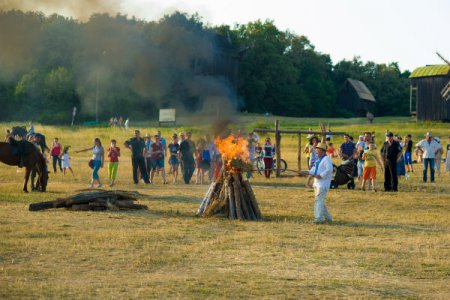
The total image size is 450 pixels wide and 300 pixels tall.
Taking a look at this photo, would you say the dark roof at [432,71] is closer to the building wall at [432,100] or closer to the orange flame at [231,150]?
the building wall at [432,100]

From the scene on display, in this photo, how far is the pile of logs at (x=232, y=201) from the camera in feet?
63.1

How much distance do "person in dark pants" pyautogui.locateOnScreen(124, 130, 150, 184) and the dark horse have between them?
471 centimetres

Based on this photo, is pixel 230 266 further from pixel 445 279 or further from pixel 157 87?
pixel 157 87

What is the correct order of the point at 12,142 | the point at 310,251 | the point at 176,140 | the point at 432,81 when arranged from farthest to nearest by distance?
1. the point at 432,81
2. the point at 176,140
3. the point at 12,142
4. the point at 310,251

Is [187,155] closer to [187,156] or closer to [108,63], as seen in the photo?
[187,156]

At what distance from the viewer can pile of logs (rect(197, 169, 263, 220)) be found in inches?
757

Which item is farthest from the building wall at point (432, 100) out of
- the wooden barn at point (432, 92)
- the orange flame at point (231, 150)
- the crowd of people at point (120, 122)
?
the orange flame at point (231, 150)

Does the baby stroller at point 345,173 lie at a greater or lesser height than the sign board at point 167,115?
lesser

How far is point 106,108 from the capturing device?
29922 mm

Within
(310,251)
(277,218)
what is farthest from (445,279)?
(277,218)

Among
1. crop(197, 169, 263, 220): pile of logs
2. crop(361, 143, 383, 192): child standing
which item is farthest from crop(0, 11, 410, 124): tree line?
crop(197, 169, 263, 220): pile of logs

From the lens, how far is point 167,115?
3123 centimetres

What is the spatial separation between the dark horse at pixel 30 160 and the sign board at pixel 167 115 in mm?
5653

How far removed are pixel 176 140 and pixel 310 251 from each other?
17860 mm
